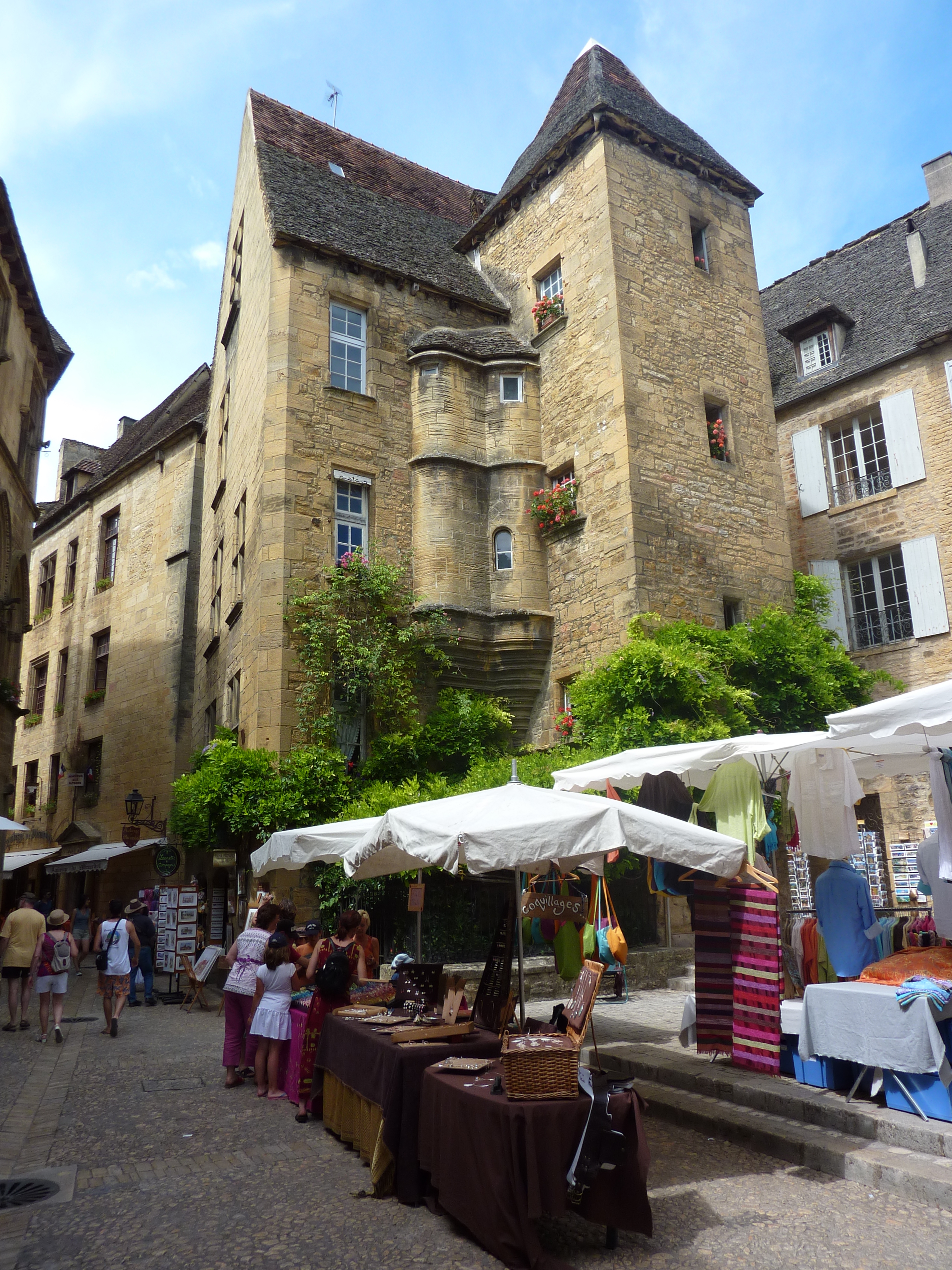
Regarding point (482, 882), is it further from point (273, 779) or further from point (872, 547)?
point (872, 547)

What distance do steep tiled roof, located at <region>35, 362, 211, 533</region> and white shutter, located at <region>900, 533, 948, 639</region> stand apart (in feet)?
54.7

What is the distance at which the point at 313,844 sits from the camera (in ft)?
30.1

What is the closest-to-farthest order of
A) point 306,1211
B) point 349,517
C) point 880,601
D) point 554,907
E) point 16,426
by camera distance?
point 306,1211 < point 554,907 < point 349,517 < point 880,601 < point 16,426

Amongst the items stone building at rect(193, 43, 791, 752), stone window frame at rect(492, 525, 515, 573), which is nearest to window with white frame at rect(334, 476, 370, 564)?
stone building at rect(193, 43, 791, 752)

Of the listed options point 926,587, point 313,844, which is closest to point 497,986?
point 313,844

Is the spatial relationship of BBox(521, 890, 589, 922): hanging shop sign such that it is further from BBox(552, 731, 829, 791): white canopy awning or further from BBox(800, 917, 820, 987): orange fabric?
BBox(800, 917, 820, 987): orange fabric

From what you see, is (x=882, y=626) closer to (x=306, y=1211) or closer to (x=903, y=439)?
(x=903, y=439)

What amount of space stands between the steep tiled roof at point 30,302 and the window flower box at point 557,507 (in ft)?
32.6

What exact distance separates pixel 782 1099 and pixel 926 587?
11596 millimetres

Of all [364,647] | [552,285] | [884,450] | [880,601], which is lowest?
[364,647]

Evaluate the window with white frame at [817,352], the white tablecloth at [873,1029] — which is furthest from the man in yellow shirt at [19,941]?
the window with white frame at [817,352]

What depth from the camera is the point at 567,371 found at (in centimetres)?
1588

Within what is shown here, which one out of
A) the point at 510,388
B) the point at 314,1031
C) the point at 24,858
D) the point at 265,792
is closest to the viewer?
the point at 314,1031

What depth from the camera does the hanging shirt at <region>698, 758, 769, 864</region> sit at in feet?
24.4
